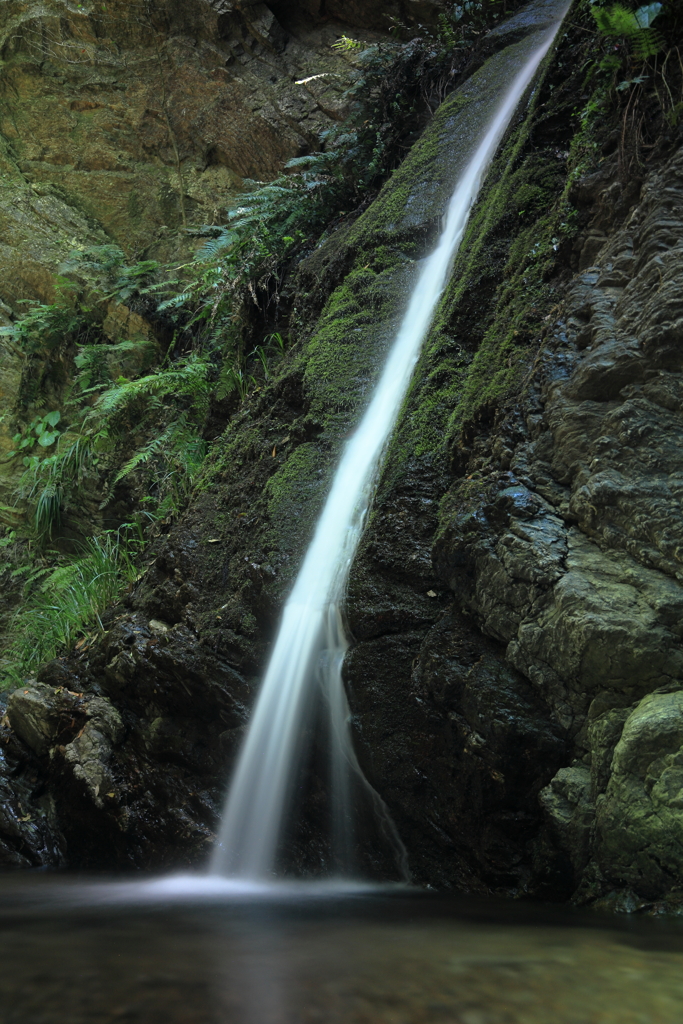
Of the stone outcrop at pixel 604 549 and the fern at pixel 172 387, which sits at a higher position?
the fern at pixel 172 387

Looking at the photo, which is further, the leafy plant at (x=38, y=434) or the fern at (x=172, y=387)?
the leafy plant at (x=38, y=434)

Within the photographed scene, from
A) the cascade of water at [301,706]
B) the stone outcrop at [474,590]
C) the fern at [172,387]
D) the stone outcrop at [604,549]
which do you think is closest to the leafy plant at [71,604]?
the stone outcrop at [474,590]

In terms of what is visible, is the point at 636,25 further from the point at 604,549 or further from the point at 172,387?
the point at 172,387

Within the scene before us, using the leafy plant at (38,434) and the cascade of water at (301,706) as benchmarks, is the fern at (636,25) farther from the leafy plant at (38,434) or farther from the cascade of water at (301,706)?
the leafy plant at (38,434)

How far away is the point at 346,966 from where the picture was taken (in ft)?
4.12

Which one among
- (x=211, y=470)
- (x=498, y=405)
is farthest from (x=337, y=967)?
(x=211, y=470)

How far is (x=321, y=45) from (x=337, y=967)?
10463 millimetres

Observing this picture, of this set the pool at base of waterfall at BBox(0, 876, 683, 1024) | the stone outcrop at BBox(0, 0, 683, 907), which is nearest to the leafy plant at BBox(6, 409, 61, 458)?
the stone outcrop at BBox(0, 0, 683, 907)

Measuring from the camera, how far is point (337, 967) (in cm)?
126

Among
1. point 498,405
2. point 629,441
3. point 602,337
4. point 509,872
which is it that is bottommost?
point 509,872

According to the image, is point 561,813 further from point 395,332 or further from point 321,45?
point 321,45

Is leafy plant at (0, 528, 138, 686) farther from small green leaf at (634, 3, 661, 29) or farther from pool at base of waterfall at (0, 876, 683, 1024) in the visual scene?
small green leaf at (634, 3, 661, 29)

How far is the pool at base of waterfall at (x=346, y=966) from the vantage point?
100 cm

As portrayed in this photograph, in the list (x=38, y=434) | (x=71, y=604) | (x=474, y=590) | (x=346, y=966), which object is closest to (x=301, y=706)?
(x=474, y=590)
